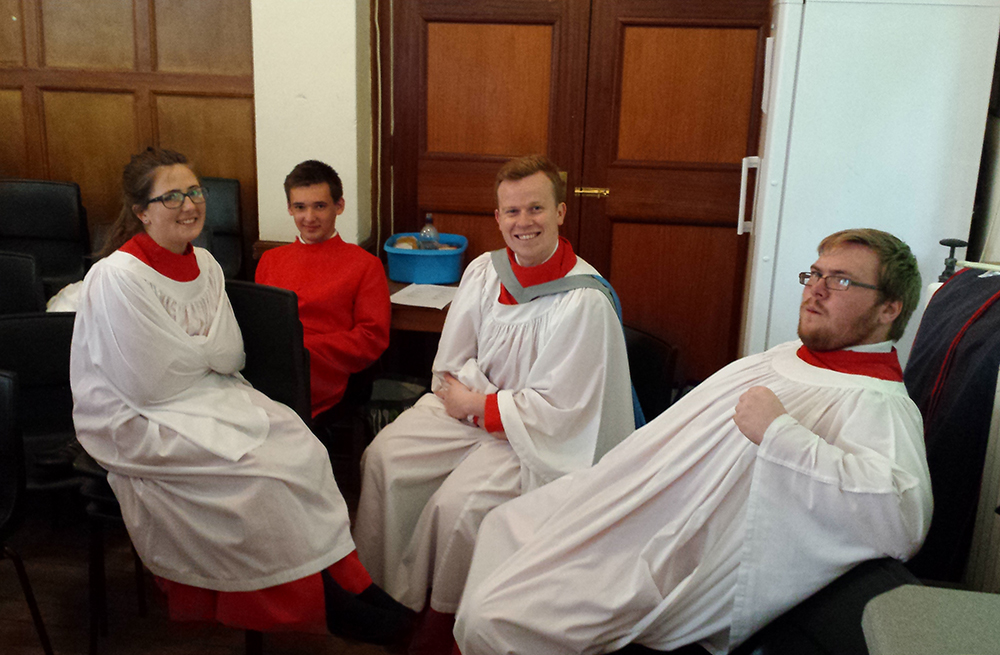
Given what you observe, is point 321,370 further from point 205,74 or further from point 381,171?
point 205,74

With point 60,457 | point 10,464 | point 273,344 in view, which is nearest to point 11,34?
point 60,457

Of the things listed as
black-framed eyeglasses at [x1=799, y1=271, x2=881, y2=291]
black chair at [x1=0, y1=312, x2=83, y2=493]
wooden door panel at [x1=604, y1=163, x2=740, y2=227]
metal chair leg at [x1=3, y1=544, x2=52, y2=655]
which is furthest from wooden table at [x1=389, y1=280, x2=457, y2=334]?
black-framed eyeglasses at [x1=799, y1=271, x2=881, y2=291]

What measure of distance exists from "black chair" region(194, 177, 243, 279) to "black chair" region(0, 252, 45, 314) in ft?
3.07

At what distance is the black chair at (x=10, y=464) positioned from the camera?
6.10 ft

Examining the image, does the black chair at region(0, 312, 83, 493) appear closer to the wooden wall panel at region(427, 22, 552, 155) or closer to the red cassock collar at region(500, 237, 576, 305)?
the red cassock collar at region(500, 237, 576, 305)

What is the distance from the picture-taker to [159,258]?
2121 mm

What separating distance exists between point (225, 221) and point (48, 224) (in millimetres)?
743

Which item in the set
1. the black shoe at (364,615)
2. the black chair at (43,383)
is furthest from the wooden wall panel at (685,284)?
the black chair at (43,383)

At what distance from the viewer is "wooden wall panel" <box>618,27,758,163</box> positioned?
131 inches

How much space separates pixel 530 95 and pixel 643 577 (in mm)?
2342

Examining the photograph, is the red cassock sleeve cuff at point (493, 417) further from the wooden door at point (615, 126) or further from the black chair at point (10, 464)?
the wooden door at point (615, 126)

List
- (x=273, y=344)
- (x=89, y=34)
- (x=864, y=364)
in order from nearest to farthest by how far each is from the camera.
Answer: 1. (x=864, y=364)
2. (x=273, y=344)
3. (x=89, y=34)

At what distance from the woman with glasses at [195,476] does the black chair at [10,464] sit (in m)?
0.16

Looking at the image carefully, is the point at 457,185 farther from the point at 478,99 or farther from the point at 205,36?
the point at 205,36
